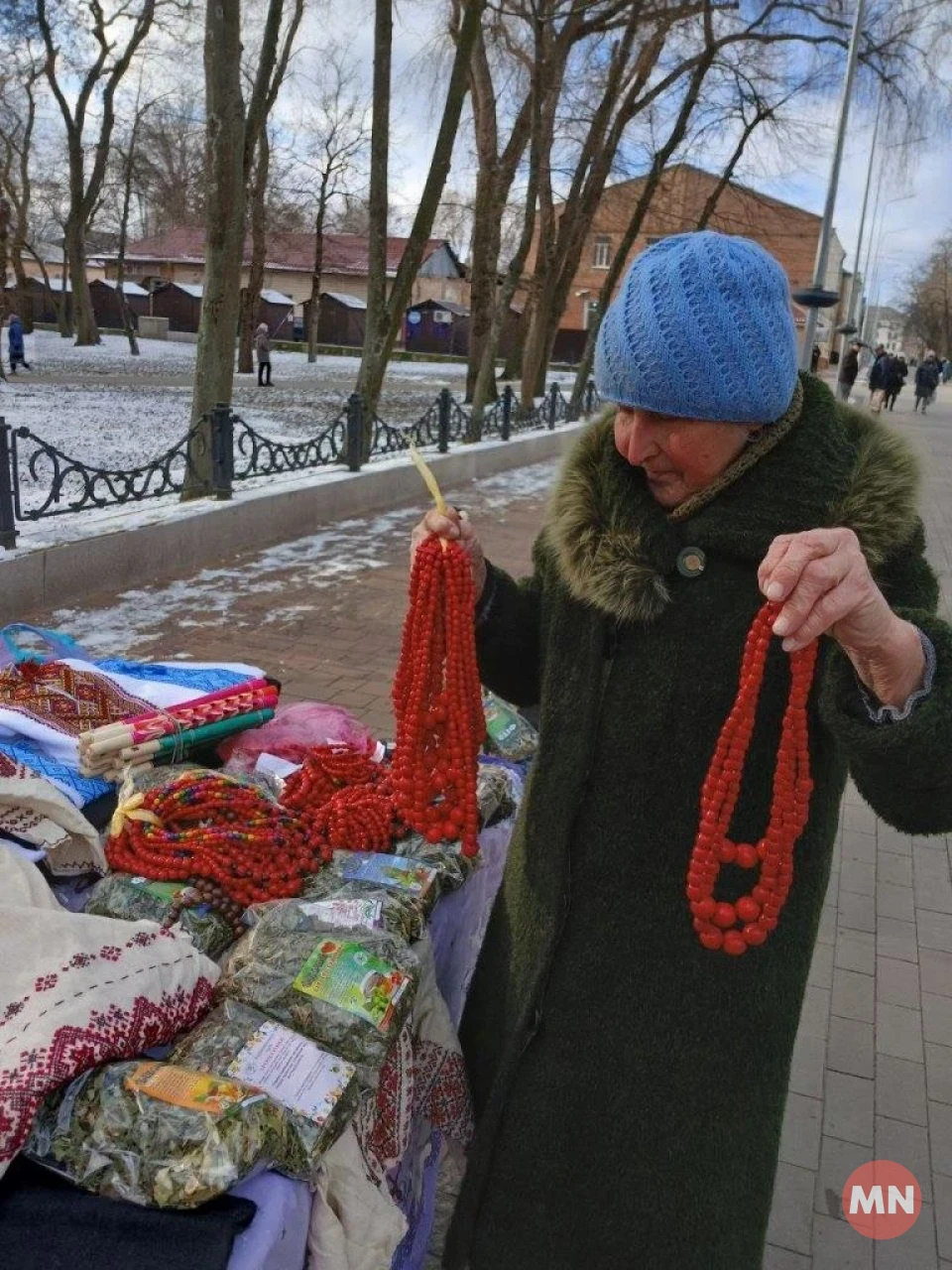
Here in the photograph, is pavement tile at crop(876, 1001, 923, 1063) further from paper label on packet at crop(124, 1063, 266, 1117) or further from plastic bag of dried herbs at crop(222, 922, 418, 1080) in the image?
paper label on packet at crop(124, 1063, 266, 1117)

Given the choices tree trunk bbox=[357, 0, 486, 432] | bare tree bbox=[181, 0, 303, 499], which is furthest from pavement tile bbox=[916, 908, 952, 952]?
tree trunk bbox=[357, 0, 486, 432]

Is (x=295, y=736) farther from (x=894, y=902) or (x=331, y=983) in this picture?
(x=894, y=902)

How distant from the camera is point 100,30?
27000 mm

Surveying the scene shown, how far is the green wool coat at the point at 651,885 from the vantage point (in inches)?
53.7

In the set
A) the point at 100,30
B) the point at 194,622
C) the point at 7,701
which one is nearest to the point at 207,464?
the point at 194,622

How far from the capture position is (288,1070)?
152cm

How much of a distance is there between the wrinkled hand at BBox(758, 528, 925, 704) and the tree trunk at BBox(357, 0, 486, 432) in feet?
33.9

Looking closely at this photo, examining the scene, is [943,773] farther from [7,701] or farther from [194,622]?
[194,622]

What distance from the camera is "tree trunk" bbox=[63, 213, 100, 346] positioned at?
99.2ft

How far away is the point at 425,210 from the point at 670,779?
1148 centimetres

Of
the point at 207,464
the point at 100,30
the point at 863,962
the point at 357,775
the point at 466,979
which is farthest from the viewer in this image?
the point at 100,30

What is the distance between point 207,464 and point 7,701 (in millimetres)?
5649

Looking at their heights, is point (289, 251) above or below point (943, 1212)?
above

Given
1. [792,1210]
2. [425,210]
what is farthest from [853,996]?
[425,210]
